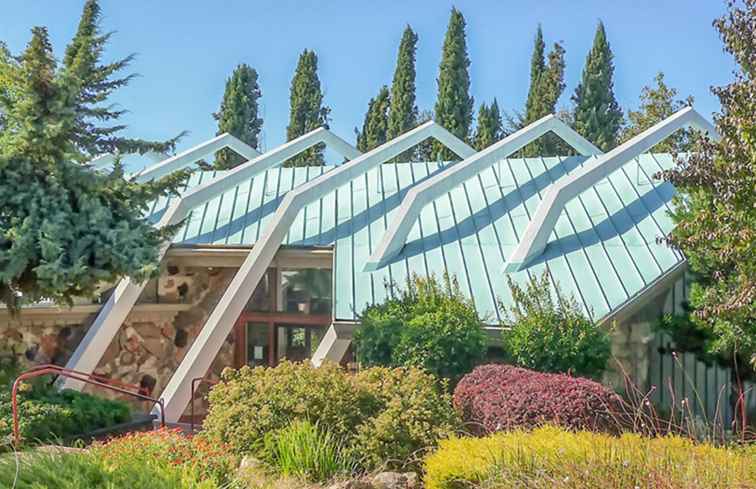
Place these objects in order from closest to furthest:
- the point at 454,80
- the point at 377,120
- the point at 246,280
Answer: the point at 246,280 < the point at 454,80 < the point at 377,120

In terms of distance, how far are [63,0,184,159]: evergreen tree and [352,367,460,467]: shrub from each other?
18.2 ft

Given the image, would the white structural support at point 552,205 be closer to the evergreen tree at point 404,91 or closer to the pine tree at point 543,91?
the pine tree at point 543,91

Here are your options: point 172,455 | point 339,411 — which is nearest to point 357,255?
point 339,411

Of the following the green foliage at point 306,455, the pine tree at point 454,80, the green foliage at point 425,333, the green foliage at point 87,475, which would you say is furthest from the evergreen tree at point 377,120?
the green foliage at point 87,475

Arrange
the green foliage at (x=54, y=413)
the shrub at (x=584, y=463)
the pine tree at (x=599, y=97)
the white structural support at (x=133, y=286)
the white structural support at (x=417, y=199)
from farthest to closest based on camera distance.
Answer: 1. the pine tree at (x=599, y=97)
2. the white structural support at (x=417, y=199)
3. the white structural support at (x=133, y=286)
4. the green foliage at (x=54, y=413)
5. the shrub at (x=584, y=463)

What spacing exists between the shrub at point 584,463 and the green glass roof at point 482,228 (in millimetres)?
5845

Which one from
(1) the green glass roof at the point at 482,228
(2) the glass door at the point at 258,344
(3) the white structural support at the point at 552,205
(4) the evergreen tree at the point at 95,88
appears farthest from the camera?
(2) the glass door at the point at 258,344

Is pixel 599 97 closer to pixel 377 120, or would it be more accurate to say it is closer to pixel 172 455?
pixel 377 120

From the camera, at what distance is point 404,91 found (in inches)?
1196

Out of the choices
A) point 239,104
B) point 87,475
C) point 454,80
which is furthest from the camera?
point 239,104

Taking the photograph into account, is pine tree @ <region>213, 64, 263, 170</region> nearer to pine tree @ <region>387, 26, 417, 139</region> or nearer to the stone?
pine tree @ <region>387, 26, 417, 139</region>

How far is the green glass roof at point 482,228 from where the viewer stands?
1260cm

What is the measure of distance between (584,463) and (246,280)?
30.1 feet

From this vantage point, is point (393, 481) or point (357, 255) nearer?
point (393, 481)
